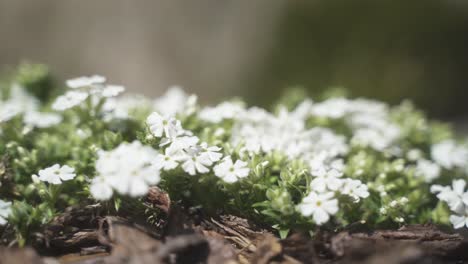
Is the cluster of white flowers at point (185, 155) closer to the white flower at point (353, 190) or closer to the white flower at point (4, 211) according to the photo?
the white flower at point (353, 190)

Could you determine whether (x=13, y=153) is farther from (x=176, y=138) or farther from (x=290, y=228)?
(x=290, y=228)

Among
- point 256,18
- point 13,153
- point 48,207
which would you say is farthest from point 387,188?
point 256,18

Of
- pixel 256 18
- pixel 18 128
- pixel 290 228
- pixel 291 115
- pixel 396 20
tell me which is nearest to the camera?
pixel 290 228

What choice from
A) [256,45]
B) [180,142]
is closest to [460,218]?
[180,142]

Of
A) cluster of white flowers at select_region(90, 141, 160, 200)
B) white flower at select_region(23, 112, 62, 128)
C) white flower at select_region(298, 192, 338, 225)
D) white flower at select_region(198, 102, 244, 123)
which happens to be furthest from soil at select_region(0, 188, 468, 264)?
white flower at select_region(23, 112, 62, 128)

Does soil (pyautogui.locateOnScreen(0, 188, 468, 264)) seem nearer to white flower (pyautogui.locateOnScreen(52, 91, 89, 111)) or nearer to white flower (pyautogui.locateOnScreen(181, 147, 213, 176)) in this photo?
white flower (pyautogui.locateOnScreen(181, 147, 213, 176))

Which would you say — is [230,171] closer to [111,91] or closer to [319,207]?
[319,207]
